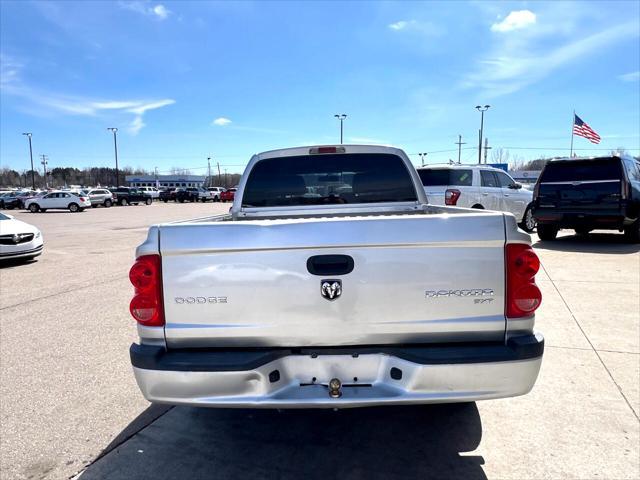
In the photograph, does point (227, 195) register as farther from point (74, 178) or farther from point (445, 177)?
point (74, 178)

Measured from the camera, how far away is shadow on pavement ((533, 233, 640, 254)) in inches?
430

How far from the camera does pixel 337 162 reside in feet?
13.6

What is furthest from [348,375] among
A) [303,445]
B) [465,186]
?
[465,186]

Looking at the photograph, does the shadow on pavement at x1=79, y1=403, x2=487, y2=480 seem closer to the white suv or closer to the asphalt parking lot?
the asphalt parking lot

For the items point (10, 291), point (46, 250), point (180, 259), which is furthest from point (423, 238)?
point (46, 250)

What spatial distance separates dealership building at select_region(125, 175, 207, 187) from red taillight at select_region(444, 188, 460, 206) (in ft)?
385

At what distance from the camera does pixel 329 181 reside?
164 inches

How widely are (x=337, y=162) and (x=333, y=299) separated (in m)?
2.03

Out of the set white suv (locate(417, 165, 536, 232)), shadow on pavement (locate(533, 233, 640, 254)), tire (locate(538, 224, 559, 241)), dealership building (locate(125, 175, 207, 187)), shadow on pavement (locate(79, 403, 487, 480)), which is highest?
dealership building (locate(125, 175, 207, 187))

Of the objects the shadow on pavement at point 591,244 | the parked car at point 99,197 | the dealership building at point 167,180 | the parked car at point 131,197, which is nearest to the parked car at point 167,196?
the parked car at point 131,197

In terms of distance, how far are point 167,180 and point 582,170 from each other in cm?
13251

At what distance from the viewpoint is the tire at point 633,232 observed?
1134cm

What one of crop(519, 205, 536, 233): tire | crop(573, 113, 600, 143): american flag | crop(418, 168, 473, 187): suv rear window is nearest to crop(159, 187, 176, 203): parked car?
crop(573, 113, 600, 143): american flag

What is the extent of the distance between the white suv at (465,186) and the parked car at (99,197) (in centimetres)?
4251
